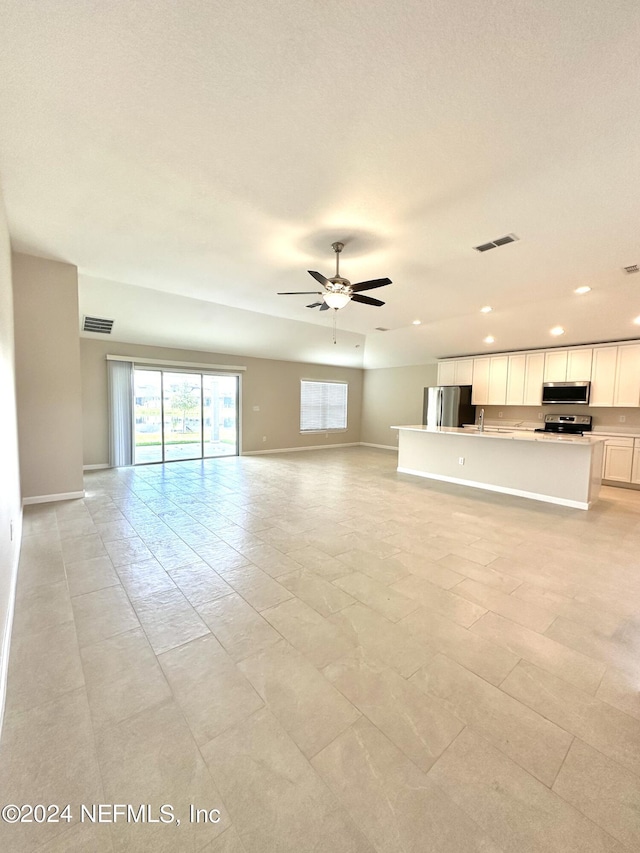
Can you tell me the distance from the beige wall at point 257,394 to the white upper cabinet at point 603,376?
237 inches

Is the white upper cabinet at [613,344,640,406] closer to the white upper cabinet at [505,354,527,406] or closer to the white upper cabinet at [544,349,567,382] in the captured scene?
the white upper cabinet at [544,349,567,382]

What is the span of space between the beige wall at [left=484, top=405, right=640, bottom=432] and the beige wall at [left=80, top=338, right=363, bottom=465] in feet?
14.0

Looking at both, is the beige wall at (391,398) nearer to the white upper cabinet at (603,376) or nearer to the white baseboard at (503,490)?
the white baseboard at (503,490)

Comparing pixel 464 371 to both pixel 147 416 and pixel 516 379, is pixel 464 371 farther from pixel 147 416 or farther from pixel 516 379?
pixel 147 416

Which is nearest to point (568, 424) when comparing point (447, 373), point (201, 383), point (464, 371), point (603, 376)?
point (603, 376)

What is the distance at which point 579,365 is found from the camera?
6551 millimetres

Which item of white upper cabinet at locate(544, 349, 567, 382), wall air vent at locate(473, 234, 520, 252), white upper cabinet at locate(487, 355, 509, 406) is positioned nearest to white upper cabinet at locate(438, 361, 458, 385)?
white upper cabinet at locate(487, 355, 509, 406)

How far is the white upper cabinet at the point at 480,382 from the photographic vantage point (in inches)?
310

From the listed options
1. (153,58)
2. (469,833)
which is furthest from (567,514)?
(153,58)

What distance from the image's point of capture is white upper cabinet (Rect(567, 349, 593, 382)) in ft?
21.1

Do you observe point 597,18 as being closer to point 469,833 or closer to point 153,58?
point 153,58

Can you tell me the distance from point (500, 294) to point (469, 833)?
5.38m

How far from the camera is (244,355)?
28.0 ft

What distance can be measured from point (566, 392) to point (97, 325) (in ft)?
28.6
